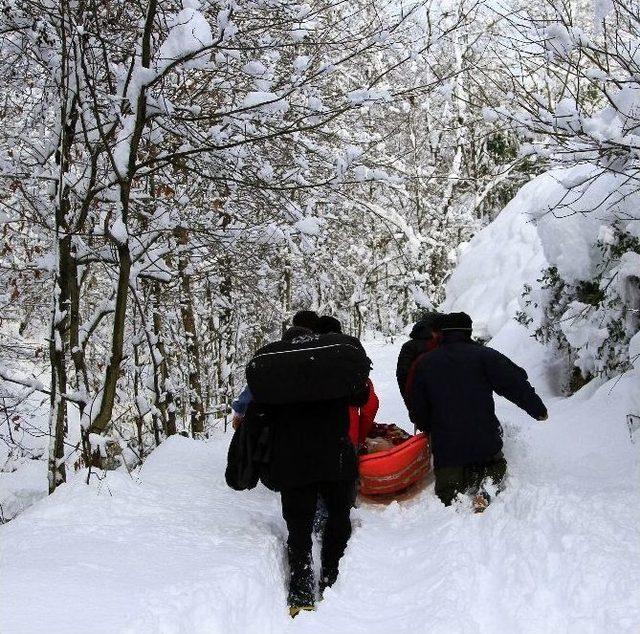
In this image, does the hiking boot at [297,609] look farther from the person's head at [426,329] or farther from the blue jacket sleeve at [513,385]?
the person's head at [426,329]

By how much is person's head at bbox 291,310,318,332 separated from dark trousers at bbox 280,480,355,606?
4.23 feet

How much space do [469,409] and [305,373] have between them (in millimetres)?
1931

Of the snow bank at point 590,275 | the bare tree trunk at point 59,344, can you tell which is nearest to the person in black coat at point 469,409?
the snow bank at point 590,275

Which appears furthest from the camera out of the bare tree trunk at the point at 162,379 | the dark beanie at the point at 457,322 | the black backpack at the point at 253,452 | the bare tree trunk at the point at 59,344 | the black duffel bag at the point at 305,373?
the bare tree trunk at the point at 162,379

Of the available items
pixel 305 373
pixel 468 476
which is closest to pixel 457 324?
pixel 468 476

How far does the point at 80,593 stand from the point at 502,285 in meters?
11.2

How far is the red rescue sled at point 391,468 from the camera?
541cm

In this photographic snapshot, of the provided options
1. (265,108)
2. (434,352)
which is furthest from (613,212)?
(265,108)

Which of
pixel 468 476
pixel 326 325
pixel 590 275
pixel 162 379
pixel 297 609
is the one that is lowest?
pixel 297 609

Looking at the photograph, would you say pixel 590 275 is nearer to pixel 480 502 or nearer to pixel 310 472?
pixel 480 502

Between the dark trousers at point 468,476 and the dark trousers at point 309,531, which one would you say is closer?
the dark trousers at point 309,531

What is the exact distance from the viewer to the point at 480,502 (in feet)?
16.1

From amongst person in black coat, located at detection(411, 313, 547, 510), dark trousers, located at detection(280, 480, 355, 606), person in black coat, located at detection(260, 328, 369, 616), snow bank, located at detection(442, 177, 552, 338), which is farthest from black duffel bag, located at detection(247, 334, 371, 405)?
snow bank, located at detection(442, 177, 552, 338)

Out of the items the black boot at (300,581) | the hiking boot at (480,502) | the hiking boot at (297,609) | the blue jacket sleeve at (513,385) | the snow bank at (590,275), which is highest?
the snow bank at (590,275)
